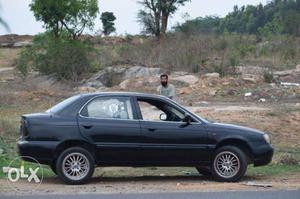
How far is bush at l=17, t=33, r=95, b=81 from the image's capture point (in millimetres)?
36094

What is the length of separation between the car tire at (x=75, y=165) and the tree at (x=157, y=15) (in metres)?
42.4

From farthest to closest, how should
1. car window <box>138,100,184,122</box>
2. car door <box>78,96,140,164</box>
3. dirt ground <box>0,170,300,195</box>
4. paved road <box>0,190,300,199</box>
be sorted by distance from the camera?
car window <box>138,100,184,122</box>, car door <box>78,96,140,164</box>, dirt ground <box>0,170,300,195</box>, paved road <box>0,190,300,199</box>

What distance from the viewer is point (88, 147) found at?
11000mm

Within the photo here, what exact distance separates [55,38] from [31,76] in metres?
3.70

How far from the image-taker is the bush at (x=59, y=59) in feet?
118

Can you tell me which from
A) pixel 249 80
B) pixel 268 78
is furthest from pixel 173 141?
pixel 268 78

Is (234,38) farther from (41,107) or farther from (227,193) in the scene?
(227,193)

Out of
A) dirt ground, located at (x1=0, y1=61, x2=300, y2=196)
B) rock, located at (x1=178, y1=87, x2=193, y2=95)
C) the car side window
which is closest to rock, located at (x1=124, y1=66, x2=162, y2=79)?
dirt ground, located at (x1=0, y1=61, x2=300, y2=196)

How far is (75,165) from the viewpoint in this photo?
427 inches

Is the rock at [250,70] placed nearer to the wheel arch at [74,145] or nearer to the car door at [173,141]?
the car door at [173,141]

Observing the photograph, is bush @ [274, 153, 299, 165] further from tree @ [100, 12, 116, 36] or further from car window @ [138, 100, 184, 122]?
tree @ [100, 12, 116, 36]

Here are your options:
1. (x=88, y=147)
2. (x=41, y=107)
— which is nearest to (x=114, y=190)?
(x=88, y=147)

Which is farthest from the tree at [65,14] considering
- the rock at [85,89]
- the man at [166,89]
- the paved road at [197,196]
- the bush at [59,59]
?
the paved road at [197,196]

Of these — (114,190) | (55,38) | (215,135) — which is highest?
(55,38)
